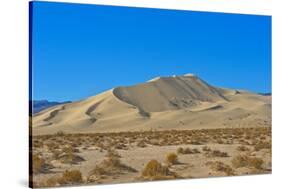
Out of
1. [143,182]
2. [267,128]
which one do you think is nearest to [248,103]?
[267,128]

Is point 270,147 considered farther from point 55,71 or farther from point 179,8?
point 55,71

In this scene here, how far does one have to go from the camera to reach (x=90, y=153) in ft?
38.0

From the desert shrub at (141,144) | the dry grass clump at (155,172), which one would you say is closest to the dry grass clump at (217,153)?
the dry grass clump at (155,172)

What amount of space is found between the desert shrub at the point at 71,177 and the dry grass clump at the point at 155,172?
1096 millimetres

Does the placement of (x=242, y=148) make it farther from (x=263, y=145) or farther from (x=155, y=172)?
(x=155, y=172)

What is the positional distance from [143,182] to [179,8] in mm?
2986

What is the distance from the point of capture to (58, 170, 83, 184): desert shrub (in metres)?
11.4

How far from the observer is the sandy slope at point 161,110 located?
11500mm

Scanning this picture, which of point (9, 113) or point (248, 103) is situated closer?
A: point (9, 113)

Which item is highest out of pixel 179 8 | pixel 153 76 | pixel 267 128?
pixel 179 8

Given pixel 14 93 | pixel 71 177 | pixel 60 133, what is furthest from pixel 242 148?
pixel 14 93

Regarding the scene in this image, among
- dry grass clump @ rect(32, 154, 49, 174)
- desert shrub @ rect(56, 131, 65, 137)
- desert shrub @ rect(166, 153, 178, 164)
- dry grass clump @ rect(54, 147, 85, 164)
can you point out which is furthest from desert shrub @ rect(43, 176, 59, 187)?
desert shrub @ rect(166, 153, 178, 164)

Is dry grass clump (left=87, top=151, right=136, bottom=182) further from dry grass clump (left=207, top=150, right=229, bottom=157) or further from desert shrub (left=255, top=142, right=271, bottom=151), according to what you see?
desert shrub (left=255, top=142, right=271, bottom=151)

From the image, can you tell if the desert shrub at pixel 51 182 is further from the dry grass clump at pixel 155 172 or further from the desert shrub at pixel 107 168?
the dry grass clump at pixel 155 172
